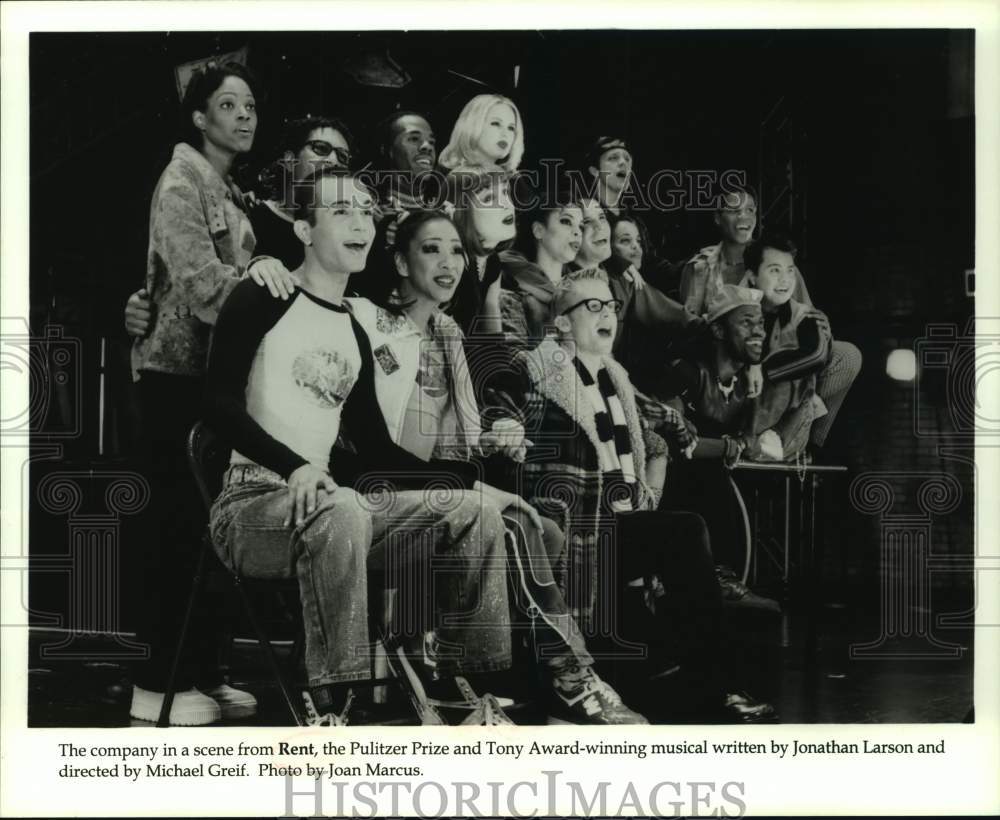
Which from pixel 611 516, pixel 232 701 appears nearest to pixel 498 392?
pixel 611 516

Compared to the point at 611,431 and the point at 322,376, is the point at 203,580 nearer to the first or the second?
the point at 322,376

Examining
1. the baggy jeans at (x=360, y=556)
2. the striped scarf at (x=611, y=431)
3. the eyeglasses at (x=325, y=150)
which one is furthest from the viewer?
the striped scarf at (x=611, y=431)

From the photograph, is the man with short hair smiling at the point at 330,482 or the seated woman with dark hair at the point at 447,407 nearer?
the man with short hair smiling at the point at 330,482

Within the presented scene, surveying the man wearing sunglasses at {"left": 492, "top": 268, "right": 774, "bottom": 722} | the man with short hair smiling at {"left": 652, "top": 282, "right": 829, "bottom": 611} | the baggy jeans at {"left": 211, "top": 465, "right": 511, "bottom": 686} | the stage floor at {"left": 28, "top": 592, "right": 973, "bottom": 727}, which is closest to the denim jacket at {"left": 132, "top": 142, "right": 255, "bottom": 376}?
the baggy jeans at {"left": 211, "top": 465, "right": 511, "bottom": 686}

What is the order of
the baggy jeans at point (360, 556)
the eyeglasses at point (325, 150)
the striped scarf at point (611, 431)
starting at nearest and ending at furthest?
the baggy jeans at point (360, 556) → the eyeglasses at point (325, 150) → the striped scarf at point (611, 431)

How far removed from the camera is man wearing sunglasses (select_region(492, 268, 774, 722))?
5008 millimetres

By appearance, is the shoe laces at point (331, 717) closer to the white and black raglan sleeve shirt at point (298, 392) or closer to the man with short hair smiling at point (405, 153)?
the white and black raglan sleeve shirt at point (298, 392)

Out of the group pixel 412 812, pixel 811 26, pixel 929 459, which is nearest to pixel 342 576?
pixel 412 812

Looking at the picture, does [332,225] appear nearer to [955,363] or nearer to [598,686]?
[598,686]

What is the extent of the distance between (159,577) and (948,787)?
10.7 feet

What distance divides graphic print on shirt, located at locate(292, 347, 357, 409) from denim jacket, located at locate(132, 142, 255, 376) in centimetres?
37

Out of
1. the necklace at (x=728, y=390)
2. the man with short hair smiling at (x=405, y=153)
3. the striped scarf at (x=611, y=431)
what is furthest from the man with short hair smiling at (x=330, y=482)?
the necklace at (x=728, y=390)

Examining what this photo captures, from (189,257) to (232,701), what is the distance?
1.73 meters

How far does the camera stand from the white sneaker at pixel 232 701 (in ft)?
16.3
